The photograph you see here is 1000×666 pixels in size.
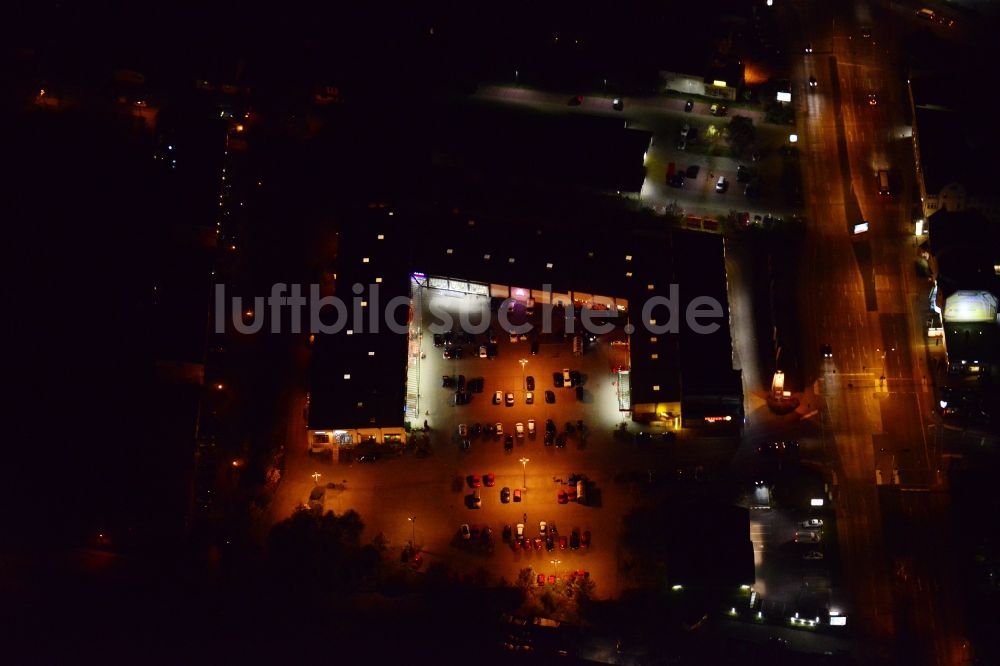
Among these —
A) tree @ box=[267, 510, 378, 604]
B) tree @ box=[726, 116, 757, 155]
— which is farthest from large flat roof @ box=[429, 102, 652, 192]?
tree @ box=[267, 510, 378, 604]

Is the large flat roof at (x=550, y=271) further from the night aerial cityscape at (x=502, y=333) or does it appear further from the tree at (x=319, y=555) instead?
the tree at (x=319, y=555)

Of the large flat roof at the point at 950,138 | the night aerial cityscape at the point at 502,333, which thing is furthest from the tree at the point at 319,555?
the large flat roof at the point at 950,138

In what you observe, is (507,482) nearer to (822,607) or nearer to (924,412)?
(822,607)

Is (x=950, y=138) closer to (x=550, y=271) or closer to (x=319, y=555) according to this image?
(x=550, y=271)

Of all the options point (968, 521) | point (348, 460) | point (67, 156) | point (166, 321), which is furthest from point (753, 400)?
point (67, 156)

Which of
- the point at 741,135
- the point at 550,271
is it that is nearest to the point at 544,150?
the point at 550,271

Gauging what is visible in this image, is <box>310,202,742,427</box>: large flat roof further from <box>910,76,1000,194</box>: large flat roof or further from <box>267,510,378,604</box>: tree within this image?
<box>910,76,1000,194</box>: large flat roof
